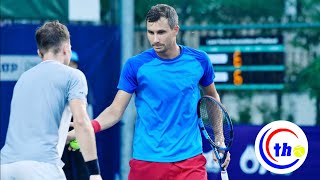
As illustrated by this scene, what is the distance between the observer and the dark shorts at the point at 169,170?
6.33 meters

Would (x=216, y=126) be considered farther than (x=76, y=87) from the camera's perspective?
Yes

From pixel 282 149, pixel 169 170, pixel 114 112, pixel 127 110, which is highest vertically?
pixel 114 112

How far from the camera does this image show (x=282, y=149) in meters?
9.27

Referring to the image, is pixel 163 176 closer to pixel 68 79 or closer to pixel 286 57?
pixel 68 79

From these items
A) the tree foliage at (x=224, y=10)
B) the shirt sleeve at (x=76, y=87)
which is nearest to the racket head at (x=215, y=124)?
the shirt sleeve at (x=76, y=87)

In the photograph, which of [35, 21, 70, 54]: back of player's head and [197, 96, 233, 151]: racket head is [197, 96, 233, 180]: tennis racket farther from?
[35, 21, 70, 54]: back of player's head

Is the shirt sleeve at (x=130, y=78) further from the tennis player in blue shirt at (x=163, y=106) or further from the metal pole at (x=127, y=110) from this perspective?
the metal pole at (x=127, y=110)

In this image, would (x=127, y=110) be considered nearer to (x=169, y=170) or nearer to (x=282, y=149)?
(x=282, y=149)

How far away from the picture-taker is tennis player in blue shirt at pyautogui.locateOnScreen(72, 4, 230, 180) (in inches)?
250

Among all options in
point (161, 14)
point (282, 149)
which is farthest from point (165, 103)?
point (282, 149)

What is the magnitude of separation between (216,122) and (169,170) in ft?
1.76

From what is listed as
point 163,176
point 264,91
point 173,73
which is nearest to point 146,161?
point 163,176

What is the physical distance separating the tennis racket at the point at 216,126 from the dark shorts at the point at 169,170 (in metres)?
0.21

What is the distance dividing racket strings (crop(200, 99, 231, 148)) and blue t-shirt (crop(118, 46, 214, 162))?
0.44 feet
